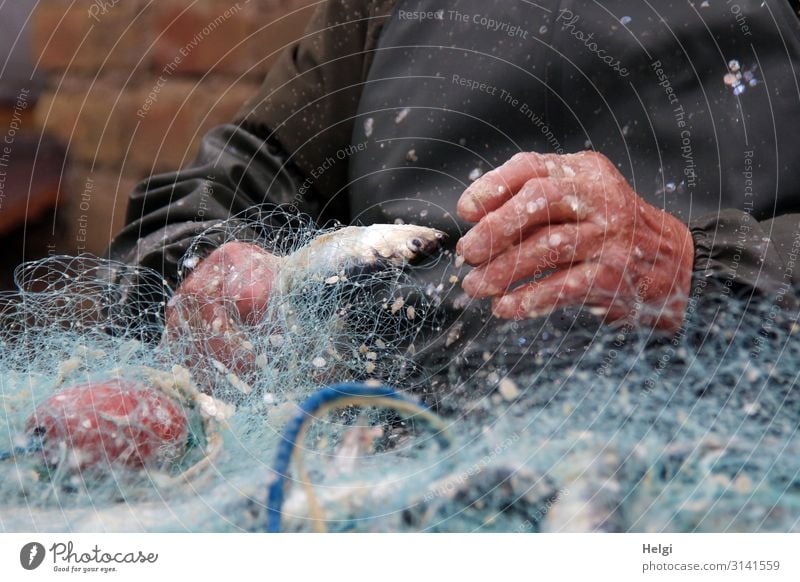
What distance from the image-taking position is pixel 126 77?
1.79 ft

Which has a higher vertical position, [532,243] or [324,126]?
[324,126]

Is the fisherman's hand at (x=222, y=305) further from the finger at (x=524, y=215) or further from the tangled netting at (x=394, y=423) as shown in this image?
the finger at (x=524, y=215)

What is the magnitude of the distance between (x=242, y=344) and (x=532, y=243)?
172mm

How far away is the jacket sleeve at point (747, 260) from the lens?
0.44 metres

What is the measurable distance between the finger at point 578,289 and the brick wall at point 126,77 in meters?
0.27

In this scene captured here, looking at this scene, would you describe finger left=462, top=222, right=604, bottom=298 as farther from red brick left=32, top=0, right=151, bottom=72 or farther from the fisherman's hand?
red brick left=32, top=0, right=151, bottom=72

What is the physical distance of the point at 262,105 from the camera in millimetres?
601

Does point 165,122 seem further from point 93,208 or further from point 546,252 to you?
point 546,252

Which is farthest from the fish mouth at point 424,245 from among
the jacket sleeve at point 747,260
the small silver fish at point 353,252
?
the jacket sleeve at point 747,260

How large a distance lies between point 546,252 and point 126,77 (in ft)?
1.02

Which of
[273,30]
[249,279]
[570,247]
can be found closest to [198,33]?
[273,30]
